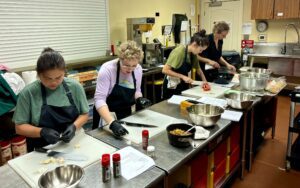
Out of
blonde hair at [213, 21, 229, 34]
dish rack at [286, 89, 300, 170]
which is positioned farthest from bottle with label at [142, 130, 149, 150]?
blonde hair at [213, 21, 229, 34]

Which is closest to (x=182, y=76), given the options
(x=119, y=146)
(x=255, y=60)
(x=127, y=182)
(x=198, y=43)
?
(x=198, y=43)

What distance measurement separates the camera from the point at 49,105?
1658 mm

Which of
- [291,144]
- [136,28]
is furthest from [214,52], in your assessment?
[291,144]

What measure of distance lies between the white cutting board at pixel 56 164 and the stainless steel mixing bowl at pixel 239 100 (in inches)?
49.4

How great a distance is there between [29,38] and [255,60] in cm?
492

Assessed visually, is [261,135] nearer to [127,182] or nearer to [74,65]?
[127,182]

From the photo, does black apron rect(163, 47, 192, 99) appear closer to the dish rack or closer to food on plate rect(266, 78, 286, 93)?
food on plate rect(266, 78, 286, 93)

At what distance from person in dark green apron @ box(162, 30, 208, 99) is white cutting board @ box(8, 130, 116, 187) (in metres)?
1.52

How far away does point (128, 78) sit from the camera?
223cm

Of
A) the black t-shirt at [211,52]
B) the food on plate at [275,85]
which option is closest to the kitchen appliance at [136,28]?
the black t-shirt at [211,52]

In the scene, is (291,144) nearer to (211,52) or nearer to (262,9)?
(211,52)

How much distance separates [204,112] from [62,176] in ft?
4.29

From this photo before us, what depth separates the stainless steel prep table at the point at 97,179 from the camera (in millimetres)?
1255

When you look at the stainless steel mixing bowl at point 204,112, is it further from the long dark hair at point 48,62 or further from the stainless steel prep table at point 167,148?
the long dark hair at point 48,62
